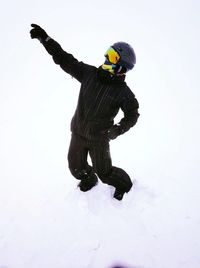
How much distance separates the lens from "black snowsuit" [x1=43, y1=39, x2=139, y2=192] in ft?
12.5

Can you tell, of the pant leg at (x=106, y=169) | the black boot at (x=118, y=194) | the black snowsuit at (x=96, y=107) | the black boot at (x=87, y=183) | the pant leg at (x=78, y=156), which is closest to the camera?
the black snowsuit at (x=96, y=107)

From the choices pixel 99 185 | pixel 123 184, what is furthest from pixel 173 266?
pixel 99 185

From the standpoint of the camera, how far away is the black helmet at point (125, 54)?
12.2 ft

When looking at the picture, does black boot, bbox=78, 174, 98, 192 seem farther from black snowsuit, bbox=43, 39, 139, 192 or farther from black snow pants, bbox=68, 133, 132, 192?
black snowsuit, bbox=43, 39, 139, 192

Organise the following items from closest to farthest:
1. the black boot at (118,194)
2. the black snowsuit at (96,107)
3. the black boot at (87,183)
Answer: the black snowsuit at (96,107), the black boot at (118,194), the black boot at (87,183)

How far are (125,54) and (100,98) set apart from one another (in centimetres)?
66

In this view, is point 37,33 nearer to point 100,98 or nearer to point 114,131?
point 100,98

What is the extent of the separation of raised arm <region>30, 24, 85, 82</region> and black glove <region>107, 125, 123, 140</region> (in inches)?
31.9

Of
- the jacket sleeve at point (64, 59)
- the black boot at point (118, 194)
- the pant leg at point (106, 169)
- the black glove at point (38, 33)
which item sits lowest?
the black boot at point (118, 194)

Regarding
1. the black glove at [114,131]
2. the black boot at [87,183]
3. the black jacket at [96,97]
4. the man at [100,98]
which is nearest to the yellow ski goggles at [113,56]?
the man at [100,98]

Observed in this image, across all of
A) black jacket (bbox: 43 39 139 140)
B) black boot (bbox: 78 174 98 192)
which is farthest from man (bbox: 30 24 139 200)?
black boot (bbox: 78 174 98 192)

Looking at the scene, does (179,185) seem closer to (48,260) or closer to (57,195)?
(57,195)

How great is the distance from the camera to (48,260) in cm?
365

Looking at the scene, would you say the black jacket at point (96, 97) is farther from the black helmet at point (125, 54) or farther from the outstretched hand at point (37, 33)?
the black helmet at point (125, 54)
